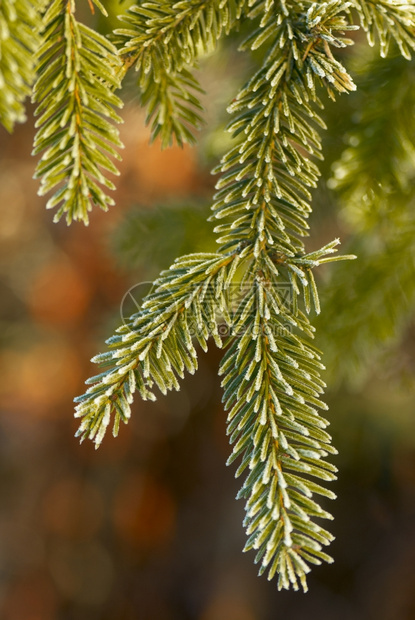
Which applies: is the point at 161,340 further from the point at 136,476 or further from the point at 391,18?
the point at 136,476

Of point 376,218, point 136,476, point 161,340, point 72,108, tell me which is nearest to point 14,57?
point 72,108

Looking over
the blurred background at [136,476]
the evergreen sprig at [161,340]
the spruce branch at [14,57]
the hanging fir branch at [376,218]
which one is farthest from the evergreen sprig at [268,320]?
the blurred background at [136,476]

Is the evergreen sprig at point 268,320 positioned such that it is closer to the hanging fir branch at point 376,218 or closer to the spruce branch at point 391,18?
the spruce branch at point 391,18

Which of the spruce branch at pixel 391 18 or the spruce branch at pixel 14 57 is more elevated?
the spruce branch at pixel 391 18

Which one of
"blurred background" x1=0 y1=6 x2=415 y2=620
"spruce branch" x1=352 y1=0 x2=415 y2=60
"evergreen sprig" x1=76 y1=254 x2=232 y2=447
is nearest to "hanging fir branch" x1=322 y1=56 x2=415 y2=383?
"spruce branch" x1=352 y1=0 x2=415 y2=60

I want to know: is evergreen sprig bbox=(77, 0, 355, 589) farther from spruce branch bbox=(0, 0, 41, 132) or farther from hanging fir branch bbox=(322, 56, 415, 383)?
hanging fir branch bbox=(322, 56, 415, 383)

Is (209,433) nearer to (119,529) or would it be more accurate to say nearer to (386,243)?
(119,529)
